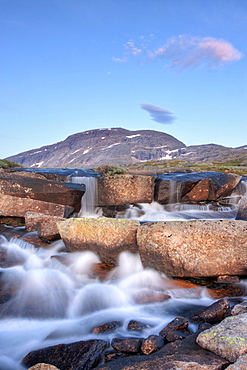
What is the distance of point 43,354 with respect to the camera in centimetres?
512

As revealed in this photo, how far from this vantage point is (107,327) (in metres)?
6.09

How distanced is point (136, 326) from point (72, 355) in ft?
5.35

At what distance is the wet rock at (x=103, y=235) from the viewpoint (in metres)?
8.74

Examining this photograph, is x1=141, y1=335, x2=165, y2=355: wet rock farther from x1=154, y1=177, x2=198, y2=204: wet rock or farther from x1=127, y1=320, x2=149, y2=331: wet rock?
x1=154, y1=177, x2=198, y2=204: wet rock

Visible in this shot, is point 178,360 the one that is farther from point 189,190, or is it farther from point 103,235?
point 189,190

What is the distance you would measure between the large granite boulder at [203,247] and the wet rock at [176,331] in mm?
2030

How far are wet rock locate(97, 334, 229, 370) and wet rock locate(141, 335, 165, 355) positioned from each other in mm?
195

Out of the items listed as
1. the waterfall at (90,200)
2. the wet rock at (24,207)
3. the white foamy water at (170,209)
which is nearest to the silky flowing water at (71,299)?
the wet rock at (24,207)

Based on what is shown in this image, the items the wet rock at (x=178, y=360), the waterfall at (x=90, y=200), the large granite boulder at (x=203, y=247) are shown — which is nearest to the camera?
the wet rock at (x=178, y=360)

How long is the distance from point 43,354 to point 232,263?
5142 mm

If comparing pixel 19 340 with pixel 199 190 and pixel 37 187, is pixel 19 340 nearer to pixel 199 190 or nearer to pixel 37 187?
pixel 37 187

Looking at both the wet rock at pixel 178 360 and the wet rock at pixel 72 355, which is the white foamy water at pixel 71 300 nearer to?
the wet rock at pixel 72 355

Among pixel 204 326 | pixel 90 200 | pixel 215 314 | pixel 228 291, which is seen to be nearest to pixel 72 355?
pixel 204 326

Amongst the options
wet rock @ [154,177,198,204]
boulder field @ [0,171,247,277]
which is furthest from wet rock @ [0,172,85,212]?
wet rock @ [154,177,198,204]
